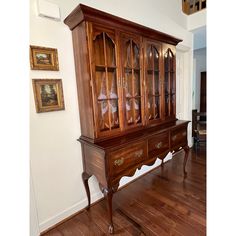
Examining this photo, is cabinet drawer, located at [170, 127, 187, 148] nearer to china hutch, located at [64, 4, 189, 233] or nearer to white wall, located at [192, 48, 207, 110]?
china hutch, located at [64, 4, 189, 233]

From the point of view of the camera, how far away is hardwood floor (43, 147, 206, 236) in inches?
65.2

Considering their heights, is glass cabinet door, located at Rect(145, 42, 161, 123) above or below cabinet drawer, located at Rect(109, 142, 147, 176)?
above

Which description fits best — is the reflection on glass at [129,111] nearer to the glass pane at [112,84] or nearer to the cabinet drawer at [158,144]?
the glass pane at [112,84]

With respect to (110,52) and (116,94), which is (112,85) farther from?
(110,52)

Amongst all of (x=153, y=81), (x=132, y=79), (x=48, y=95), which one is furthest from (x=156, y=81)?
(x=48, y=95)

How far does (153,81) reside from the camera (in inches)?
85.7

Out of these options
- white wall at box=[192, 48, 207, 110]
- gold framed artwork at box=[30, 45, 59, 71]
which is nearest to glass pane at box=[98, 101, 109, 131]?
gold framed artwork at box=[30, 45, 59, 71]

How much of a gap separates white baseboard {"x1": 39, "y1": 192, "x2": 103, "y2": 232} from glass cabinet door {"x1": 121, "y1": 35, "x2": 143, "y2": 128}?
3.33 feet

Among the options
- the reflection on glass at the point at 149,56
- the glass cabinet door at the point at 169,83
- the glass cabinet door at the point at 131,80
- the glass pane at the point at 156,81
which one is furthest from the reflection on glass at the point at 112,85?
the glass cabinet door at the point at 169,83
